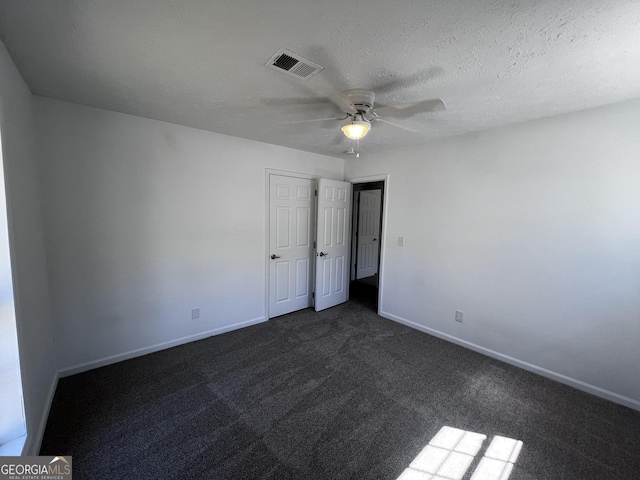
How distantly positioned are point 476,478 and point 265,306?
2712 mm

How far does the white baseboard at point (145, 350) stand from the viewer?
2428 mm

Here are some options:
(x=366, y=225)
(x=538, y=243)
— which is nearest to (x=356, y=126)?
(x=538, y=243)

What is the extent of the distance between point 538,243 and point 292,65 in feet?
8.68

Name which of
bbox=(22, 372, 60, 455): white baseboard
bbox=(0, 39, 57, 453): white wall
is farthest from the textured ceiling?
bbox=(22, 372, 60, 455): white baseboard

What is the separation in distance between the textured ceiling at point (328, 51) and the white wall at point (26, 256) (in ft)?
0.91

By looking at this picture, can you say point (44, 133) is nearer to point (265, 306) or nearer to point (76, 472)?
point (76, 472)

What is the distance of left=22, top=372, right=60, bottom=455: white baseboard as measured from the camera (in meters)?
1.48

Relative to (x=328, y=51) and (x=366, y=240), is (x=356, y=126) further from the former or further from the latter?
(x=366, y=240)

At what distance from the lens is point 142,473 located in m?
1.54

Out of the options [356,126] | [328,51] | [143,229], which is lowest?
A: [143,229]

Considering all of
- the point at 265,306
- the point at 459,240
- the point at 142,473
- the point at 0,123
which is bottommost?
the point at 142,473

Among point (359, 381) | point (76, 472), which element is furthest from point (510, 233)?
point (76, 472)

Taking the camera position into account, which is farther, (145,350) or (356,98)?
(145,350)

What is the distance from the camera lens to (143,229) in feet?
8.72
